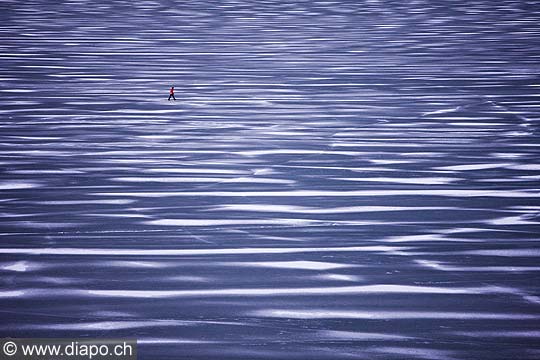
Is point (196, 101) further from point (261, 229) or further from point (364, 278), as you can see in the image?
point (364, 278)

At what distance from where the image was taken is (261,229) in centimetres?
260

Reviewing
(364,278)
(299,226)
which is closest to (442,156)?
(299,226)

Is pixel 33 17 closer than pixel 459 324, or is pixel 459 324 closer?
pixel 459 324

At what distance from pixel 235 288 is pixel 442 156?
1.41 m

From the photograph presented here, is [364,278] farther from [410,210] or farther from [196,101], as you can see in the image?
[196,101]

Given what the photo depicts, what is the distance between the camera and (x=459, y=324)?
200 cm

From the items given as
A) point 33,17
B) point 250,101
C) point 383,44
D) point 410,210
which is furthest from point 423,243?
point 33,17

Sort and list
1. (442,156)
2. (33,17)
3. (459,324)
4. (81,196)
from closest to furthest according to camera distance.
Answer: (459,324)
(81,196)
(442,156)
(33,17)

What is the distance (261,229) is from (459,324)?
29.5 inches

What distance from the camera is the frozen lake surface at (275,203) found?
6.57 feet

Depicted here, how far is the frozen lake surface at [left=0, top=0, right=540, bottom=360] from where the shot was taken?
200 centimetres

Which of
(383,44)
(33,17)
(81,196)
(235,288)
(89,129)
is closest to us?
(235,288)

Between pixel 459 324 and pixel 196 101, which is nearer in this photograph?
pixel 459 324

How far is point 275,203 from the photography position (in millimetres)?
2840
